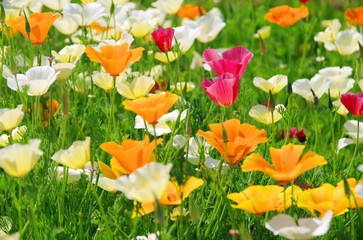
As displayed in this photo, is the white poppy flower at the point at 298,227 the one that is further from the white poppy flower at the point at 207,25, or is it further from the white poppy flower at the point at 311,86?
the white poppy flower at the point at 207,25

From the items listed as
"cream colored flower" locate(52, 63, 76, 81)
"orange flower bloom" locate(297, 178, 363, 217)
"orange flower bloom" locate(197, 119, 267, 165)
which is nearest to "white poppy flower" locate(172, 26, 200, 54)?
"cream colored flower" locate(52, 63, 76, 81)

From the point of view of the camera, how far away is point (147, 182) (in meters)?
0.99

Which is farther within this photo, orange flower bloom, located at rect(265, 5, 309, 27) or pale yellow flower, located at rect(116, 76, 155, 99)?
orange flower bloom, located at rect(265, 5, 309, 27)

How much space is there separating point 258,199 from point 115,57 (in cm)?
60

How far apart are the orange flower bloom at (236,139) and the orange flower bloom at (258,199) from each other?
112mm

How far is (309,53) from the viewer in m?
3.19

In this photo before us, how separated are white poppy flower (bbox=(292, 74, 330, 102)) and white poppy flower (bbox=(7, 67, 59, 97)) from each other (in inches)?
30.8

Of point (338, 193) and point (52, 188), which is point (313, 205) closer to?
point (338, 193)

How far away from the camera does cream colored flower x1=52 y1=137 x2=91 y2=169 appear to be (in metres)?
1.14

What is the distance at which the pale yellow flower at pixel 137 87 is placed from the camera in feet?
4.72

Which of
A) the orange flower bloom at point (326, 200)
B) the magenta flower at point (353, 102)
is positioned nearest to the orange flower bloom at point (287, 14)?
the magenta flower at point (353, 102)

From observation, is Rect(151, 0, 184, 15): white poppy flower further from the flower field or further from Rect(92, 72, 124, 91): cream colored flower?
Rect(92, 72, 124, 91): cream colored flower

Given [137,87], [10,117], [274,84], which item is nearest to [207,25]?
[274,84]

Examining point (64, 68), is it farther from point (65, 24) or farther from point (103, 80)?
point (65, 24)
